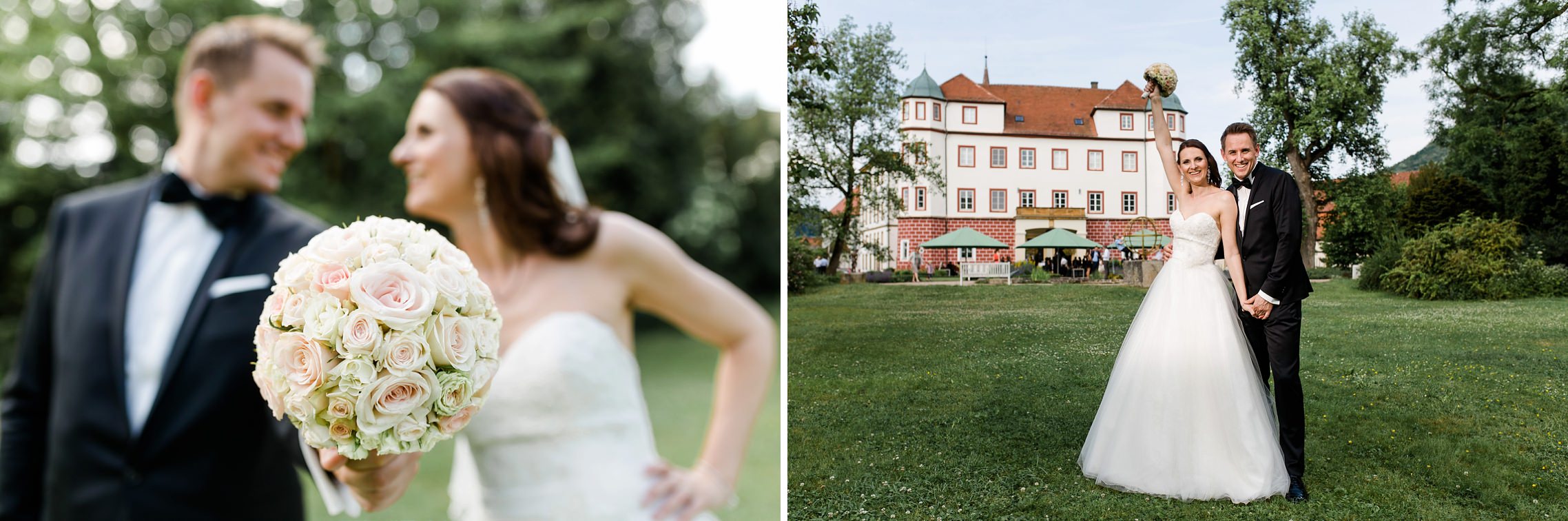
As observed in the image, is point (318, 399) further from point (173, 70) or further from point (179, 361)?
point (173, 70)

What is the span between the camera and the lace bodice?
10.3 feet

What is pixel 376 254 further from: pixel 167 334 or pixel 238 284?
pixel 167 334

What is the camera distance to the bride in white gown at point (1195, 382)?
10.2 ft

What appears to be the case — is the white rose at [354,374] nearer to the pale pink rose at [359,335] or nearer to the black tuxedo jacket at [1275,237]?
the pale pink rose at [359,335]

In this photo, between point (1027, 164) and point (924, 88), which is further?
point (924, 88)

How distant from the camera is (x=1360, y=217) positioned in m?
3.10

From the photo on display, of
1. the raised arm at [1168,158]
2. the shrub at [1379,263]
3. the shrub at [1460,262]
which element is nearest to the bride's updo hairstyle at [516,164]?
the raised arm at [1168,158]

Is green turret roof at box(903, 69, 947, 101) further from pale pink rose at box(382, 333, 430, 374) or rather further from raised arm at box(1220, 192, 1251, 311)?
pale pink rose at box(382, 333, 430, 374)

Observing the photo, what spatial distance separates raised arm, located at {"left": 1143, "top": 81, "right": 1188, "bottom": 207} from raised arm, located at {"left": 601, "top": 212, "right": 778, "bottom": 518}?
1.50 meters

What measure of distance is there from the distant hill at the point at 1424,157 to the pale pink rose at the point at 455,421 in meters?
2.98

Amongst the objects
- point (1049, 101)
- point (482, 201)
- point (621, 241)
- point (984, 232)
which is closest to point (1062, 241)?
point (984, 232)

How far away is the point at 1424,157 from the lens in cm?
306

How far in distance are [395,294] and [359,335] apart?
0.11 metres

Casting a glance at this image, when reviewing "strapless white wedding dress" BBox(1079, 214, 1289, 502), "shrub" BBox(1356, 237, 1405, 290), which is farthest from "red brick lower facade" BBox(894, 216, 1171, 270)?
"shrub" BBox(1356, 237, 1405, 290)
